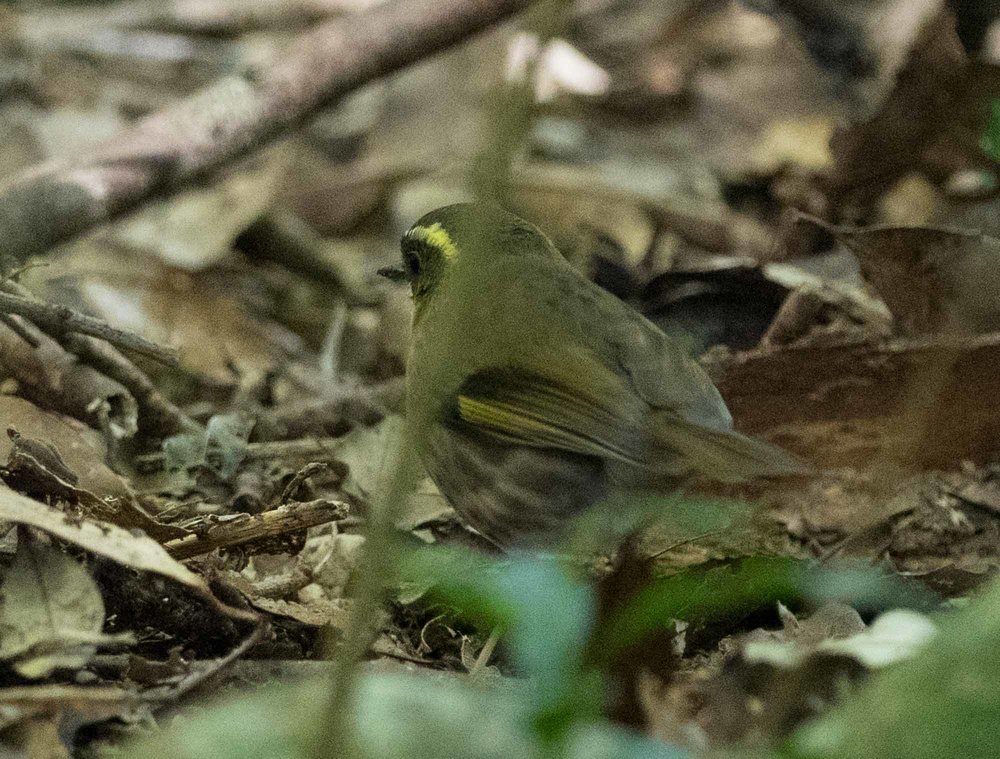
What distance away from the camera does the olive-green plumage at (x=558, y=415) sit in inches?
143

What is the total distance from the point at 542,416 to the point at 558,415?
0.04 m

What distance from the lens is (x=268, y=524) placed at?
326 cm

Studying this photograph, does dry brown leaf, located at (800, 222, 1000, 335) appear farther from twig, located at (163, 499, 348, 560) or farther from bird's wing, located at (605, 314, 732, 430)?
twig, located at (163, 499, 348, 560)

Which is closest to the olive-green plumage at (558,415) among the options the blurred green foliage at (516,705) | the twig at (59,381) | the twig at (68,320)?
the twig at (68,320)

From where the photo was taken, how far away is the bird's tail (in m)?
3.50

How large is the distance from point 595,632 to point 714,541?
1688 mm

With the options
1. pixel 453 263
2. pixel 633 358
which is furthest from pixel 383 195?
pixel 633 358

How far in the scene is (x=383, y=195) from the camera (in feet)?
23.4

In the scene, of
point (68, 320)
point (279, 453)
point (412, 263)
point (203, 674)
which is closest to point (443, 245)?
point (412, 263)

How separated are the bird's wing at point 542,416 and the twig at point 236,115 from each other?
1801 millimetres

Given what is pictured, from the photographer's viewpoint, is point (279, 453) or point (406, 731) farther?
point (279, 453)

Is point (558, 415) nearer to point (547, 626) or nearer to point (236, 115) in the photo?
point (547, 626)

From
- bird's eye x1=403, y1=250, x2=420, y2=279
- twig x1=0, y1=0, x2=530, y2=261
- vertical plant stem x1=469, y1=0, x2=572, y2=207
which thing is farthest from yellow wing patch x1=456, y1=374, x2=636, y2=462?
vertical plant stem x1=469, y1=0, x2=572, y2=207

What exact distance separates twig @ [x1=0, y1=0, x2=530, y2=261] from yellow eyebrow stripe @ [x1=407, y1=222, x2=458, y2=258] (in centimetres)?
128
